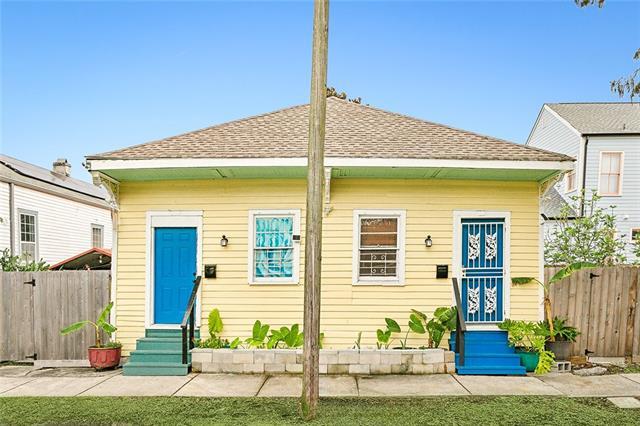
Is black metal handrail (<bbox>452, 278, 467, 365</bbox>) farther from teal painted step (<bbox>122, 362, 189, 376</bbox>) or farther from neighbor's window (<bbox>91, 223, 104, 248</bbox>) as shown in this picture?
neighbor's window (<bbox>91, 223, 104, 248</bbox>)

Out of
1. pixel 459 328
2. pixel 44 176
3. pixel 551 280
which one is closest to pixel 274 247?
pixel 459 328

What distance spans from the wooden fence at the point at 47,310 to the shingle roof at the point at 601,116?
17.3 metres

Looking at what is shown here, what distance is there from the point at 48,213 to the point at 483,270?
13298 millimetres

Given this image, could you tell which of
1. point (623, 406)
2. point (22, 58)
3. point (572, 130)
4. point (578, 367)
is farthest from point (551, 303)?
point (22, 58)

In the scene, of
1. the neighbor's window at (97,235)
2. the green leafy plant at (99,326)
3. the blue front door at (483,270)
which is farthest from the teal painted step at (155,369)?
the neighbor's window at (97,235)

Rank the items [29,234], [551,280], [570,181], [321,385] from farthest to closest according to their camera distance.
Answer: [570,181]
[29,234]
[551,280]
[321,385]

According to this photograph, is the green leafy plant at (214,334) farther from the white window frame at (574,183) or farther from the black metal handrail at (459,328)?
the white window frame at (574,183)

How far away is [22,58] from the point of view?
38.4 feet

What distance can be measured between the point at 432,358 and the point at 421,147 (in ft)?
11.3

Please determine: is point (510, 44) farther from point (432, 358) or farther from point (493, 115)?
point (432, 358)

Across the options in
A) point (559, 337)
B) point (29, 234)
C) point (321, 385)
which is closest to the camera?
point (321, 385)

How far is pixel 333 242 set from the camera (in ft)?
24.4

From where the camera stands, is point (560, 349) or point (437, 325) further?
point (437, 325)

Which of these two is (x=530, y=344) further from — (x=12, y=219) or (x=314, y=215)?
(x=12, y=219)
